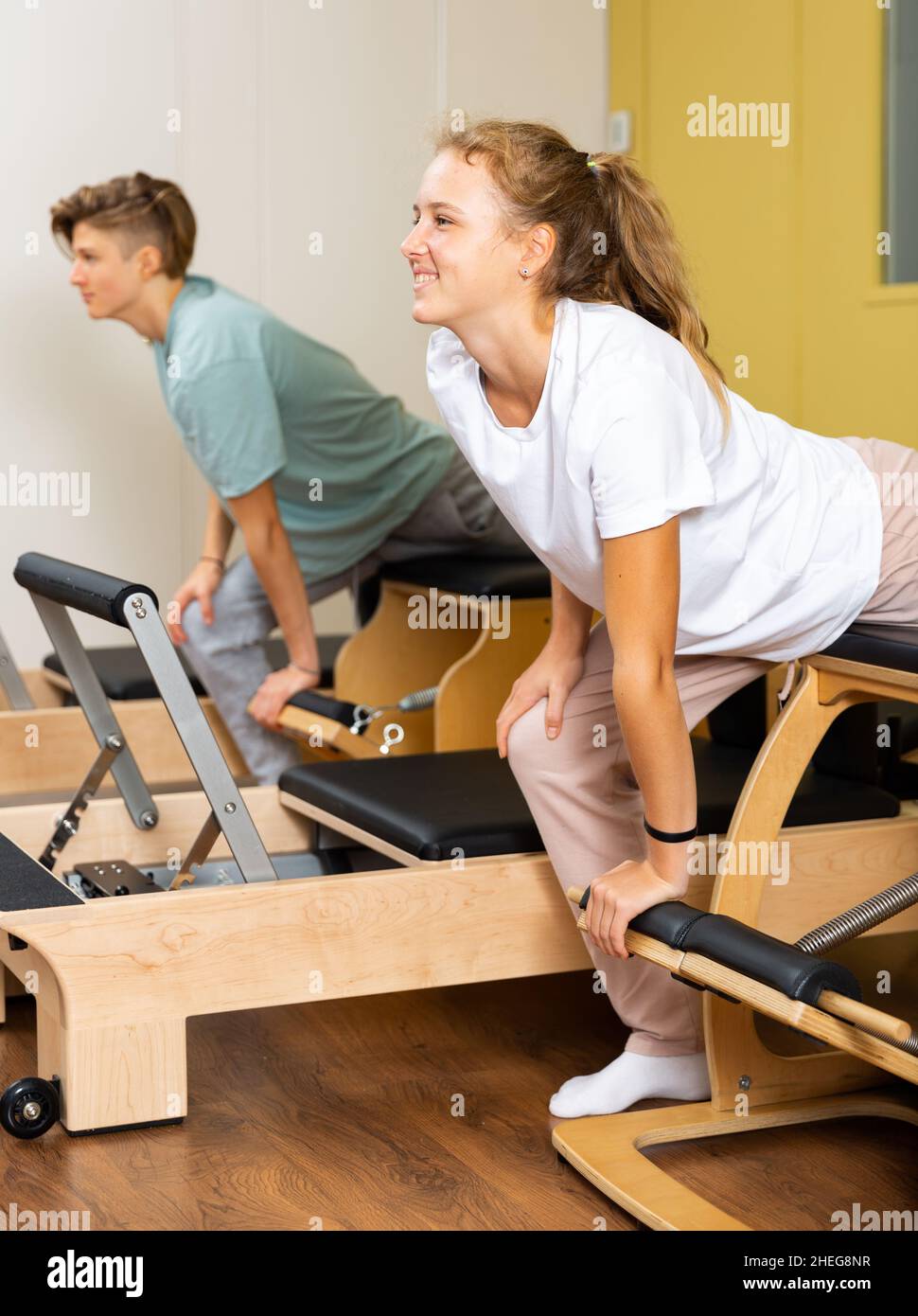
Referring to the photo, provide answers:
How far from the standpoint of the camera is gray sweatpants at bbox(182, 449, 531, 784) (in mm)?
3092

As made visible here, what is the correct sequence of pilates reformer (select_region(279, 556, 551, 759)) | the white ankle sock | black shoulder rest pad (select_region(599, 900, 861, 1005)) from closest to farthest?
black shoulder rest pad (select_region(599, 900, 861, 1005))
the white ankle sock
pilates reformer (select_region(279, 556, 551, 759))

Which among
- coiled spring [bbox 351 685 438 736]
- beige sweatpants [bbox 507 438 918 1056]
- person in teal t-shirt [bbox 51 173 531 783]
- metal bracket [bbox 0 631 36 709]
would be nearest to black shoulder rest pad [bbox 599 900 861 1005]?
beige sweatpants [bbox 507 438 918 1056]

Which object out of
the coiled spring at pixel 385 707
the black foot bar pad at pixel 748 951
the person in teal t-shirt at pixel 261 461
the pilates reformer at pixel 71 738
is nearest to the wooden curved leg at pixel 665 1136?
the black foot bar pad at pixel 748 951

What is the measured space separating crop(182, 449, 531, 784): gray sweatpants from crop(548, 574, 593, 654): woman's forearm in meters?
1.20

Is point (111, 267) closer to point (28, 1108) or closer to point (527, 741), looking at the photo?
point (527, 741)

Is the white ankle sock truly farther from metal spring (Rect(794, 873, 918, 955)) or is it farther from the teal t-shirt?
the teal t-shirt

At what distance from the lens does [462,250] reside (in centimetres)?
168

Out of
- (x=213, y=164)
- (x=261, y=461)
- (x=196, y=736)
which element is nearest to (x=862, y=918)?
(x=196, y=736)

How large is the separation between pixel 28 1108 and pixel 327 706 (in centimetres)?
115

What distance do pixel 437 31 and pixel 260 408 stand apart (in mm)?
1707

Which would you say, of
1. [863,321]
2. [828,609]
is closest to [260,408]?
[863,321]

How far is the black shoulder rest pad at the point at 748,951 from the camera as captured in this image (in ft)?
4.68
